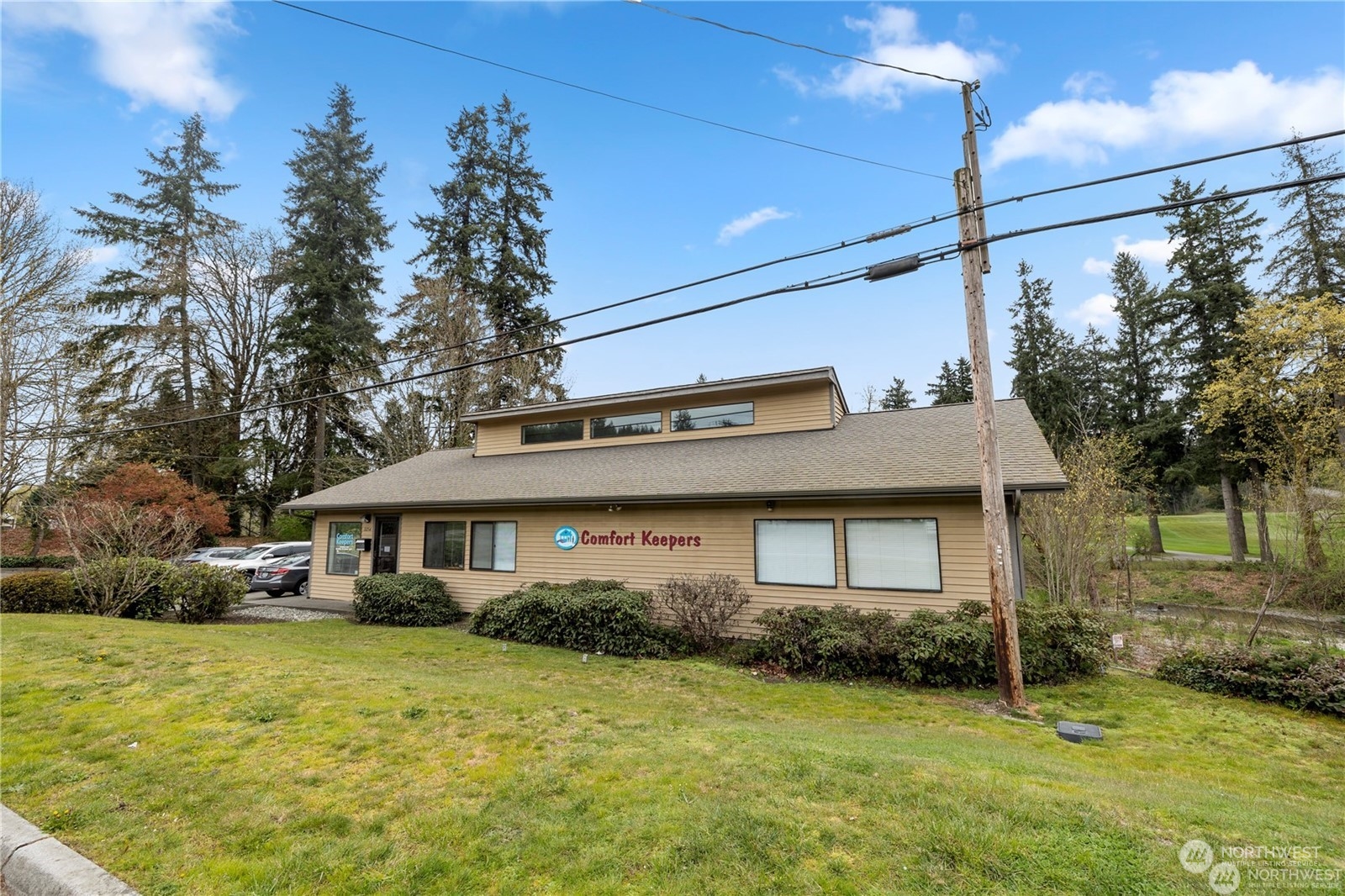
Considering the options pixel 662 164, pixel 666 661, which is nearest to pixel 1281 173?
pixel 662 164

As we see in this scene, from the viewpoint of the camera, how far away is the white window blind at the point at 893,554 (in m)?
9.09

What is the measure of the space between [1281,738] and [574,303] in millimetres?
28889

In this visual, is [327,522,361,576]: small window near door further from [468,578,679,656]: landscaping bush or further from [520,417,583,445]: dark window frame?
[468,578,679,656]: landscaping bush

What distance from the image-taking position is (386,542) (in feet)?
47.5

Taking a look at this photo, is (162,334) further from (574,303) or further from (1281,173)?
(1281,173)

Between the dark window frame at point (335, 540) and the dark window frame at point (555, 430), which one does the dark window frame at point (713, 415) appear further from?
the dark window frame at point (335, 540)

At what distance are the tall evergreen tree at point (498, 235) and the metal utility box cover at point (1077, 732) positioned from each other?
2389 cm

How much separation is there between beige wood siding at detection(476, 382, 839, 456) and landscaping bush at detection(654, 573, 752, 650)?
4500mm

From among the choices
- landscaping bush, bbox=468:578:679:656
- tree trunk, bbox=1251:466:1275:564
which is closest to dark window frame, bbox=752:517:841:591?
landscaping bush, bbox=468:578:679:656

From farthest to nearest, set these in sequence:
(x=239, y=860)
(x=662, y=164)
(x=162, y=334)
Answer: (x=162, y=334) → (x=662, y=164) → (x=239, y=860)

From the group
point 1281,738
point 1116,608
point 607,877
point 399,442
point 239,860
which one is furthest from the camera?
point 399,442

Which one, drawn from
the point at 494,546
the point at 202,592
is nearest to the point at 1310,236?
the point at 494,546

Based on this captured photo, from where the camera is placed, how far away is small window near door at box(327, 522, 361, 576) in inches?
587

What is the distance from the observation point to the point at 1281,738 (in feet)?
19.7
